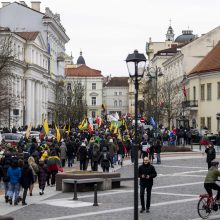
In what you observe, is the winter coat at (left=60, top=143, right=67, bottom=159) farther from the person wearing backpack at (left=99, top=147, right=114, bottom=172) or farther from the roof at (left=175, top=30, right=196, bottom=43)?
the roof at (left=175, top=30, right=196, bottom=43)

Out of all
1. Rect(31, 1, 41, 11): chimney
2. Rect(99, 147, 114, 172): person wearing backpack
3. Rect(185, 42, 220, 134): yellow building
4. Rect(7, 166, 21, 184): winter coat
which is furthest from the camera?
Rect(31, 1, 41, 11): chimney

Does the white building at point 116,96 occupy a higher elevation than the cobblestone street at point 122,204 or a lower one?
higher

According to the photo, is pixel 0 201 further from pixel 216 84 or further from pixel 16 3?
pixel 16 3

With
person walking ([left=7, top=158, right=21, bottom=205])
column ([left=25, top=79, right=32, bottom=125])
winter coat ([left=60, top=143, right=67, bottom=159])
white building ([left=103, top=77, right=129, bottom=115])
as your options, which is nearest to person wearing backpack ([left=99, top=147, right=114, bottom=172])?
winter coat ([left=60, top=143, right=67, bottom=159])

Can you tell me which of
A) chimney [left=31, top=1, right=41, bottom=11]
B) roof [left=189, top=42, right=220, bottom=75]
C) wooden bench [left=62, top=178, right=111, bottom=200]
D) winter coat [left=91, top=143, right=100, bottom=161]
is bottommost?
wooden bench [left=62, top=178, right=111, bottom=200]

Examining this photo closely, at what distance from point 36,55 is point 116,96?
9860cm

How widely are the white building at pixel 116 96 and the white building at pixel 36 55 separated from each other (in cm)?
7517

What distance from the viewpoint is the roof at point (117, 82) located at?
180 metres

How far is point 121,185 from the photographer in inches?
959

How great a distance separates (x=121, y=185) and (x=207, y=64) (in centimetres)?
4196

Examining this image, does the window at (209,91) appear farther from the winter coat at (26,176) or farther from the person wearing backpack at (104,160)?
the winter coat at (26,176)

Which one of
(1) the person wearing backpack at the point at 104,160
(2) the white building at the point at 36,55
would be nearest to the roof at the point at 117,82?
(2) the white building at the point at 36,55

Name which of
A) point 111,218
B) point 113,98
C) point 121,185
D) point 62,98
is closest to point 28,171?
point 111,218

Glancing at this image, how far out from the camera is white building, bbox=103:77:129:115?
176m
